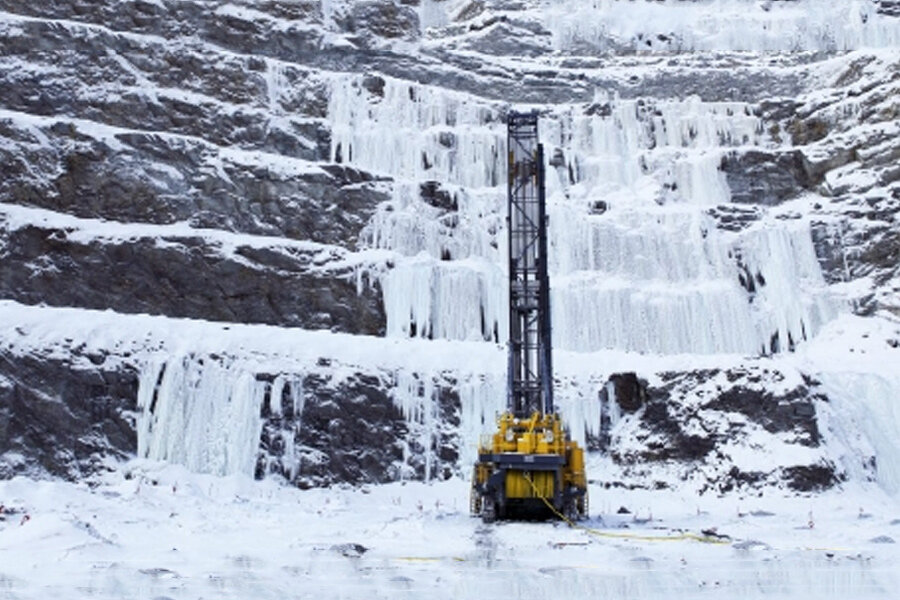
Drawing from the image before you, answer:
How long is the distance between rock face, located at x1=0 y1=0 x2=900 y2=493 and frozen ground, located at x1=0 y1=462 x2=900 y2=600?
192cm

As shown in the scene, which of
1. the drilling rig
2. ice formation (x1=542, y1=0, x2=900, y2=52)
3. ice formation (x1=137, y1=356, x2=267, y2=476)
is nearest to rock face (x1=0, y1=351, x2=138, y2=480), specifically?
ice formation (x1=137, y1=356, x2=267, y2=476)

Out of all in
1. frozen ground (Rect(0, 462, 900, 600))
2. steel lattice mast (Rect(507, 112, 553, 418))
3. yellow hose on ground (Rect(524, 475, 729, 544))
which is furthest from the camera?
Result: steel lattice mast (Rect(507, 112, 553, 418))

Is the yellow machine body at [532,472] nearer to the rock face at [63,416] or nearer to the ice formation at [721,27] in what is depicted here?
the rock face at [63,416]

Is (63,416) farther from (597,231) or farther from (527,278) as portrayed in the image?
(597,231)

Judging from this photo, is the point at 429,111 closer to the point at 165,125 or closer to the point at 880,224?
the point at 165,125

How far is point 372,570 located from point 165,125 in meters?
28.8

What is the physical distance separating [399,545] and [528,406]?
354 inches

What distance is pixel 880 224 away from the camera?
128 ft

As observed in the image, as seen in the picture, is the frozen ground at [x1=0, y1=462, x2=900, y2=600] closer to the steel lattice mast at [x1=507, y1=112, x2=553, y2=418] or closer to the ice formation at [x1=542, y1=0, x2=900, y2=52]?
the steel lattice mast at [x1=507, y1=112, x2=553, y2=418]

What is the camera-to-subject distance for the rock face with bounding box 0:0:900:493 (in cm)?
3105

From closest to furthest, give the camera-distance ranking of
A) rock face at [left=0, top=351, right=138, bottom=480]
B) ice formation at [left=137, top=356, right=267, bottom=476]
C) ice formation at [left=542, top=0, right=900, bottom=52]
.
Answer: rock face at [left=0, top=351, right=138, bottom=480]
ice formation at [left=137, top=356, right=267, bottom=476]
ice formation at [left=542, top=0, right=900, bottom=52]

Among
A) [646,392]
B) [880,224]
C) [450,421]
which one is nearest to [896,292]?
[880,224]

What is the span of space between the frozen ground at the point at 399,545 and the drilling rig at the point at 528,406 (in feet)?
3.45

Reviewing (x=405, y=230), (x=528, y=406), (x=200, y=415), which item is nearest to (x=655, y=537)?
(x=528, y=406)
